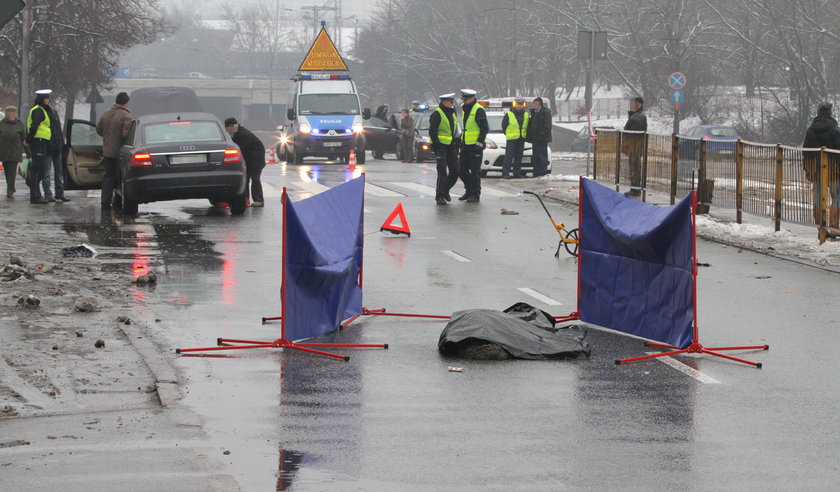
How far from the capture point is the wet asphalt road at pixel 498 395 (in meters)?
6.12

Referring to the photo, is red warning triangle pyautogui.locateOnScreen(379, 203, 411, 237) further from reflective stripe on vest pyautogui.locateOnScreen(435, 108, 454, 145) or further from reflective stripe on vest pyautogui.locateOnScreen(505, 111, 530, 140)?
reflective stripe on vest pyautogui.locateOnScreen(505, 111, 530, 140)

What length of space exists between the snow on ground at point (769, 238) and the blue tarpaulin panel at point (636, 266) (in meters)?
4.82

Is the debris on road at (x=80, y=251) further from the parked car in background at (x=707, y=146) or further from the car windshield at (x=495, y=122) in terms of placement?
the car windshield at (x=495, y=122)

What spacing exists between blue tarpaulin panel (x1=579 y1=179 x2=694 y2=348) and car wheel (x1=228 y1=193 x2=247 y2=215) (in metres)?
10.2

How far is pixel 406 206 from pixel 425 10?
7224 centimetres

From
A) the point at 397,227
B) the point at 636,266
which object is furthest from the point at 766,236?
the point at 636,266

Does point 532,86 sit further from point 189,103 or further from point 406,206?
point 406,206

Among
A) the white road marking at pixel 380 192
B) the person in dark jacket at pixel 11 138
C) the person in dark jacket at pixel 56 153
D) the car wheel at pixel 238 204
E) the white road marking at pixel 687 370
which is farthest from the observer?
the white road marking at pixel 380 192

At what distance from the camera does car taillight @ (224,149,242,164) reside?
19297 millimetres

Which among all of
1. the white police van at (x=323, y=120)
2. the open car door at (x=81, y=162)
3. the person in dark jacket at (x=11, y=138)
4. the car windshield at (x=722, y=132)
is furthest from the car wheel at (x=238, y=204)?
the car windshield at (x=722, y=132)

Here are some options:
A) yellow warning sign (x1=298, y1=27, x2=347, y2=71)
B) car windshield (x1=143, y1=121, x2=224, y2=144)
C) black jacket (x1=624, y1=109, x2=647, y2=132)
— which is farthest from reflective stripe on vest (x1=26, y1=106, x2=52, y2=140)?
yellow warning sign (x1=298, y1=27, x2=347, y2=71)

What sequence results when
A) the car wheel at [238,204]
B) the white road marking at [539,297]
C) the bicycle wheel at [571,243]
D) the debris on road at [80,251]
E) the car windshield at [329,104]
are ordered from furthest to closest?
the car windshield at [329,104]
the car wheel at [238,204]
the bicycle wheel at [571,243]
the debris on road at [80,251]
the white road marking at [539,297]

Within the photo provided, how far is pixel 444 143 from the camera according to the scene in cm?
2269

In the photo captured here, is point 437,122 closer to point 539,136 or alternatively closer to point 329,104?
point 539,136
